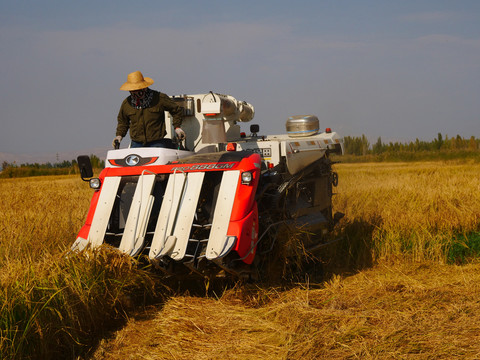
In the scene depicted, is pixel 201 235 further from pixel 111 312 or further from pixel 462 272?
pixel 462 272

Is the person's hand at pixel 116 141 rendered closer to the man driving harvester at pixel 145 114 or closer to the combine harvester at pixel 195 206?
the man driving harvester at pixel 145 114

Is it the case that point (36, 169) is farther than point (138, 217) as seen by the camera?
Yes

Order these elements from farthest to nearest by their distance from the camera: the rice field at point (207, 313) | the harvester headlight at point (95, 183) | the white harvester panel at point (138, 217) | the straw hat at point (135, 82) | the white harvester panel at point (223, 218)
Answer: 1. the straw hat at point (135, 82)
2. the harvester headlight at point (95, 183)
3. the white harvester panel at point (138, 217)
4. the white harvester panel at point (223, 218)
5. the rice field at point (207, 313)

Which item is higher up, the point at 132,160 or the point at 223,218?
the point at 132,160

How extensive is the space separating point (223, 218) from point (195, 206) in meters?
0.31

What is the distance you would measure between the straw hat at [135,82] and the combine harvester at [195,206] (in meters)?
1.01

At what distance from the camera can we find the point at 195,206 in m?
5.64

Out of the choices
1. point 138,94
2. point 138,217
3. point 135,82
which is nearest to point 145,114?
point 138,94

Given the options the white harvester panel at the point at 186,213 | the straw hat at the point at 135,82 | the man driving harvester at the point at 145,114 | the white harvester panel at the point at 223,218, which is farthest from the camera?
the man driving harvester at the point at 145,114

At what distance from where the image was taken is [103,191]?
612 cm

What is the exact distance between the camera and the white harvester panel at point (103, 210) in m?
5.80

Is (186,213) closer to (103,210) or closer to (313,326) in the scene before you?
(103,210)

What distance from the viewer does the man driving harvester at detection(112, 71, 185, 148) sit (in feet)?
23.5

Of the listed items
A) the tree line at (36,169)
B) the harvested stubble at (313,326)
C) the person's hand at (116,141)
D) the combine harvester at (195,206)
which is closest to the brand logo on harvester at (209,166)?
the combine harvester at (195,206)
